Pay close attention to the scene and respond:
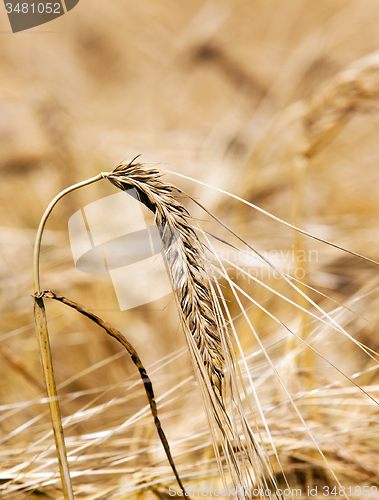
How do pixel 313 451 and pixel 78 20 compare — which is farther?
pixel 78 20

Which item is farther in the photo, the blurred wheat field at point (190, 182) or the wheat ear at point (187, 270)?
the blurred wheat field at point (190, 182)

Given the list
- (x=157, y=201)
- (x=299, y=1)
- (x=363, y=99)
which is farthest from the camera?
(x=299, y=1)

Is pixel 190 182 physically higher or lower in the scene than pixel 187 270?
higher

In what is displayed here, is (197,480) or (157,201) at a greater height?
(157,201)

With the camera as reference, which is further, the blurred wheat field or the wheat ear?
the blurred wheat field

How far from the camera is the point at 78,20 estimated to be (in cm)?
81

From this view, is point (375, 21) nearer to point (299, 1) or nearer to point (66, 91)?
point (299, 1)

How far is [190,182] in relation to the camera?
2.49ft

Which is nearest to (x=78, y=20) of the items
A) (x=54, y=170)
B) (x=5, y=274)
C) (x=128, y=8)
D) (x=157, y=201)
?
(x=128, y=8)

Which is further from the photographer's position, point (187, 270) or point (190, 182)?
point (190, 182)

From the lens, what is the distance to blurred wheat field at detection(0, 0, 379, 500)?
640mm

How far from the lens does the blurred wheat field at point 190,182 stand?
640 millimetres

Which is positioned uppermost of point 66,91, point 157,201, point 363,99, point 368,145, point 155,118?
point 66,91

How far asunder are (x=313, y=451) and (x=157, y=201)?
2.04 ft
